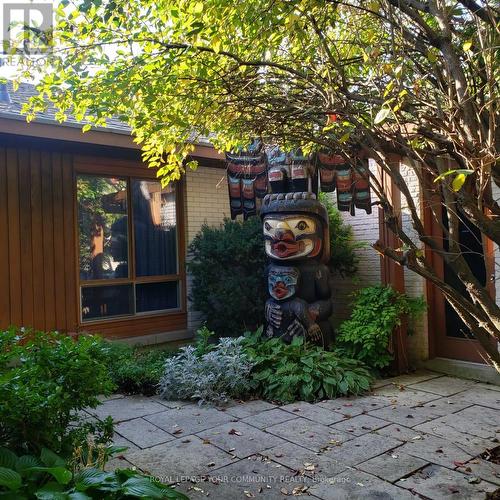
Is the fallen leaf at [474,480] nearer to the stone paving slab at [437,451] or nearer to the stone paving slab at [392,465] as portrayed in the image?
the stone paving slab at [437,451]

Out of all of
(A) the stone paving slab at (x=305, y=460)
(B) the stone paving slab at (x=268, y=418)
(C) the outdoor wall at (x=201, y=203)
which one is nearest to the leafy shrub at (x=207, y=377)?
(B) the stone paving slab at (x=268, y=418)

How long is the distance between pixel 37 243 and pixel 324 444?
15.1 ft

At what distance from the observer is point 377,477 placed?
3664mm

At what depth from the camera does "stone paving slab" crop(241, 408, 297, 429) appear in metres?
4.91

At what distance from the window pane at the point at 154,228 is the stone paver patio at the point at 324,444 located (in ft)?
8.68

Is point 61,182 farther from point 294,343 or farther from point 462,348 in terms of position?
point 462,348

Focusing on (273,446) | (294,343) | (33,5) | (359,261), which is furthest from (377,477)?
(359,261)

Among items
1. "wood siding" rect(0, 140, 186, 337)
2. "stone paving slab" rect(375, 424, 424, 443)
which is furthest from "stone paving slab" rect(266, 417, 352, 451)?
"wood siding" rect(0, 140, 186, 337)

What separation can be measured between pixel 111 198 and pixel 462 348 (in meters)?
5.52

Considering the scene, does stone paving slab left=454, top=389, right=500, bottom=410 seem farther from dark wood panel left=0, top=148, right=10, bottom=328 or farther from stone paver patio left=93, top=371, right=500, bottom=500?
dark wood panel left=0, top=148, right=10, bottom=328

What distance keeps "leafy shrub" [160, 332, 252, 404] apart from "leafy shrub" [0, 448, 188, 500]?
110 inches

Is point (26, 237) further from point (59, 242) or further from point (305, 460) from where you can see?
point (305, 460)

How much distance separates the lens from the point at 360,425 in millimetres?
4801

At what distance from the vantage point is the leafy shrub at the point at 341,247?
7.87m
